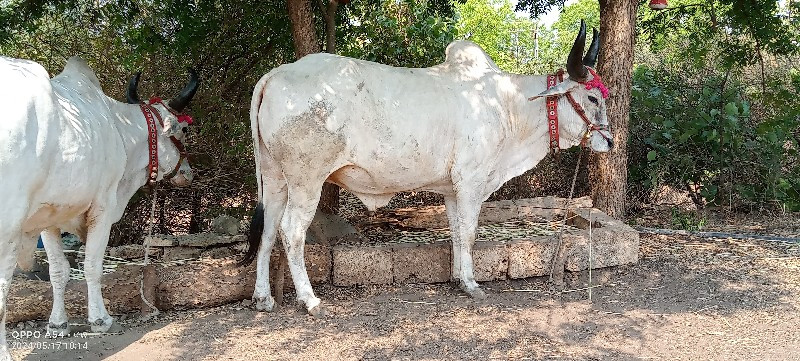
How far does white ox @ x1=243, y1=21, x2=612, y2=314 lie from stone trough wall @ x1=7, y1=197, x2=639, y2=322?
0.84ft

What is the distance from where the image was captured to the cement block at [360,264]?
17.1 ft

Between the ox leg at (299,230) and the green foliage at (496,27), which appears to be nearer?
the ox leg at (299,230)

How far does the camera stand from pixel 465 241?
5109 mm

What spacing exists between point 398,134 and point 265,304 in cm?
149

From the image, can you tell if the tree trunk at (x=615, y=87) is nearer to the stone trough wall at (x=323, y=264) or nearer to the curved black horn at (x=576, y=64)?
the stone trough wall at (x=323, y=264)

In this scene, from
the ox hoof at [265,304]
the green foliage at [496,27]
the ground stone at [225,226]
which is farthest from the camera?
the green foliage at [496,27]

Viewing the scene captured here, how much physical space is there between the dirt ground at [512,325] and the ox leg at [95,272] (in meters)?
0.11

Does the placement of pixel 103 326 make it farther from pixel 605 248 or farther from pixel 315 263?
pixel 605 248

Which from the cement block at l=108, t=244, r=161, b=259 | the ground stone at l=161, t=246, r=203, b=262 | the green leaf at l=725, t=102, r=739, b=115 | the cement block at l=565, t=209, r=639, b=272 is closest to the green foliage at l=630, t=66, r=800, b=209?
the green leaf at l=725, t=102, r=739, b=115

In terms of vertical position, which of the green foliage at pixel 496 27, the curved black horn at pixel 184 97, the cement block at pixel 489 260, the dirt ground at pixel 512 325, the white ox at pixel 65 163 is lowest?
the dirt ground at pixel 512 325

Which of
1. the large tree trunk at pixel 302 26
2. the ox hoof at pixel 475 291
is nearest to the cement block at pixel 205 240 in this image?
the large tree trunk at pixel 302 26

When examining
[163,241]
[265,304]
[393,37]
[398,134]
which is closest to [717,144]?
[393,37]

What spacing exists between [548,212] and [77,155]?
4.63m

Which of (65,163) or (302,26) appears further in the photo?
(302,26)
